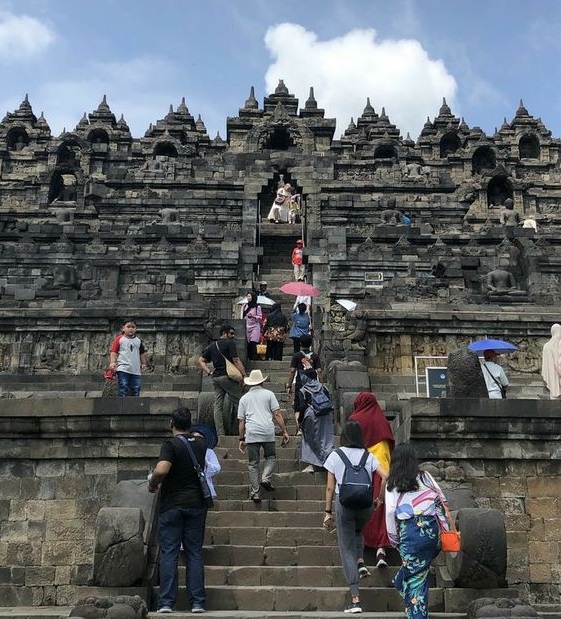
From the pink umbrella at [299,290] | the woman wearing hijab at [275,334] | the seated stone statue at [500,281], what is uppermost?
the seated stone statue at [500,281]

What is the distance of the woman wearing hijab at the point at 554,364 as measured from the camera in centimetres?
1080

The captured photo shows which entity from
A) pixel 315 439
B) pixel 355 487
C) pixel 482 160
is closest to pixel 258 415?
pixel 315 439

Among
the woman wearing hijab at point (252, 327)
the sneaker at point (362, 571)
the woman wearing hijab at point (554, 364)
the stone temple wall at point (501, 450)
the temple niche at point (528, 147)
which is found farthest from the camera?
the temple niche at point (528, 147)

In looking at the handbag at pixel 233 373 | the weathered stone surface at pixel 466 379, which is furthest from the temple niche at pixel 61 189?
the weathered stone surface at pixel 466 379

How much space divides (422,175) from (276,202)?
816 cm

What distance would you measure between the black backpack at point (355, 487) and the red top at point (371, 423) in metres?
1.22

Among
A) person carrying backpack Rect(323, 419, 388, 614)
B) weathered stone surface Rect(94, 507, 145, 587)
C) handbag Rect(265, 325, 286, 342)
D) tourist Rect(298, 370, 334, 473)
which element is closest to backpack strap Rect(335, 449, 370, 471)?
person carrying backpack Rect(323, 419, 388, 614)

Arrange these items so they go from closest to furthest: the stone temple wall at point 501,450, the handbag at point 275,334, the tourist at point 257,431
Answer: the stone temple wall at point 501,450 → the tourist at point 257,431 → the handbag at point 275,334

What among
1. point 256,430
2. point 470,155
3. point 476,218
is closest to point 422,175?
point 476,218

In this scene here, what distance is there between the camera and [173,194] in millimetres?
31547

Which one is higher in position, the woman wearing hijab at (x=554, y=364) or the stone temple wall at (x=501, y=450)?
the woman wearing hijab at (x=554, y=364)

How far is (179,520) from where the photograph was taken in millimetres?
7023

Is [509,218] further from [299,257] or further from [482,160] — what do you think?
[482,160]

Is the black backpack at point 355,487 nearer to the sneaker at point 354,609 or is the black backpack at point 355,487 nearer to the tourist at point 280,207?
the sneaker at point 354,609
